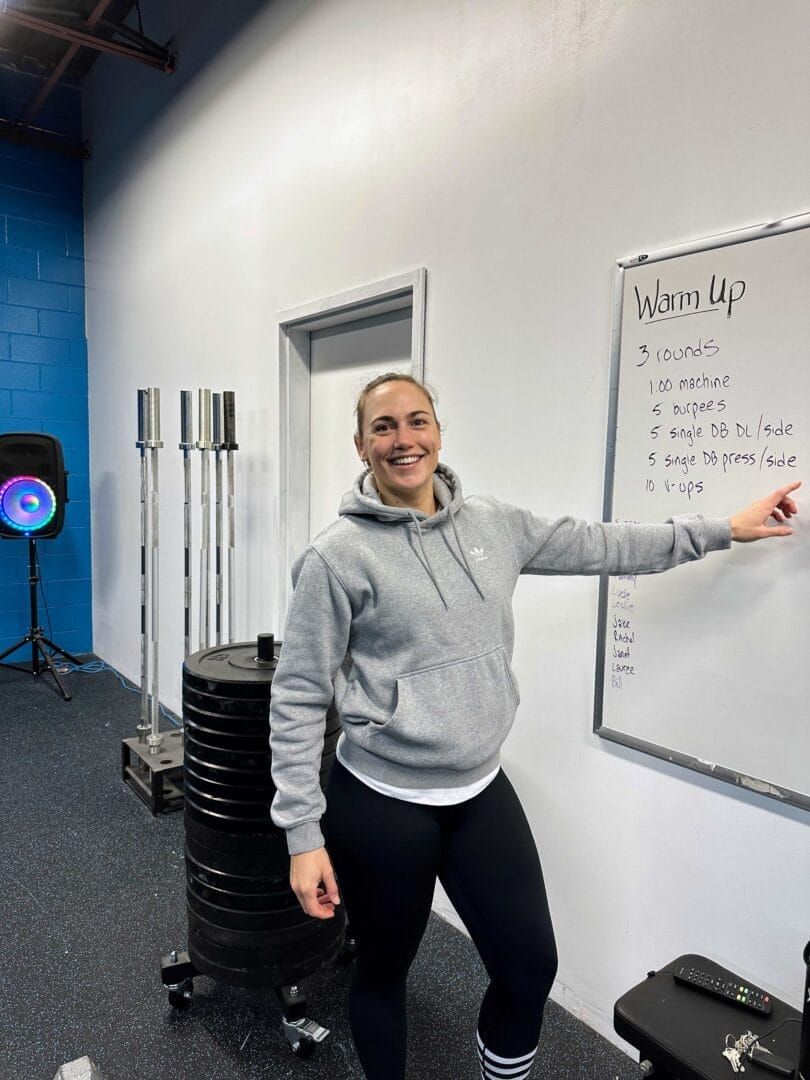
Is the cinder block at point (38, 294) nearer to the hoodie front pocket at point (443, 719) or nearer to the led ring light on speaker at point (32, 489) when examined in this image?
the led ring light on speaker at point (32, 489)

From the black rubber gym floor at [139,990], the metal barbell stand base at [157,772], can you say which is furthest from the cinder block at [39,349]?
the black rubber gym floor at [139,990]

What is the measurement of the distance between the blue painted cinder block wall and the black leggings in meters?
3.82

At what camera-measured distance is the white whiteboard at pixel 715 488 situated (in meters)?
1.28

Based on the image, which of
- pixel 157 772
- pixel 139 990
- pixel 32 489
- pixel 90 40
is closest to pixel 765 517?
pixel 139 990

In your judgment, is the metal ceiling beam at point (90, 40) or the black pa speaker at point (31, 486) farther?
the black pa speaker at point (31, 486)

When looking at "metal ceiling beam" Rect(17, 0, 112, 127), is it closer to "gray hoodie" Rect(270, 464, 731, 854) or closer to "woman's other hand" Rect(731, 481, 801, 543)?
"gray hoodie" Rect(270, 464, 731, 854)

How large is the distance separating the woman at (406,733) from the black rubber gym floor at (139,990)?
1.38 ft

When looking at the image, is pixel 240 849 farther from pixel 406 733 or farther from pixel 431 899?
pixel 406 733

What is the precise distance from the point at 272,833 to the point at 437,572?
2.48 feet

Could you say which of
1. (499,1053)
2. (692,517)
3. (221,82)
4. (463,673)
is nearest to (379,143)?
(221,82)

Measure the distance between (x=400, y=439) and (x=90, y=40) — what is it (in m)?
3.16

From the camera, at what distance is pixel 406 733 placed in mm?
1144

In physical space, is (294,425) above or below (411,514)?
above

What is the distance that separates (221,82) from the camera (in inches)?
116
